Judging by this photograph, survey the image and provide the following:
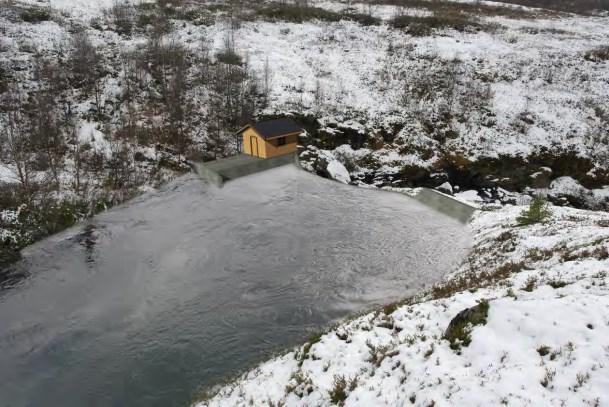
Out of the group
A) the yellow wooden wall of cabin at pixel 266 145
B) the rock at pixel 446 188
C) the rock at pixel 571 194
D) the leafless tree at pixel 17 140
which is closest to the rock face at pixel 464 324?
the rock at pixel 446 188

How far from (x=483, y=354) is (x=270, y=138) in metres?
26.4

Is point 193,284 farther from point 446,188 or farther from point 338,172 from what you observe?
point 446,188

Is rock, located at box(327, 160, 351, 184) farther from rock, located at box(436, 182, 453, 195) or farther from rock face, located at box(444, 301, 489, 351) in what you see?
rock face, located at box(444, 301, 489, 351)

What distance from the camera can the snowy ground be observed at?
7.03 m

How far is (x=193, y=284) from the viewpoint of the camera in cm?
1778

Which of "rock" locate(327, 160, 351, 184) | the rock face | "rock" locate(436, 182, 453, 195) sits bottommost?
"rock" locate(436, 182, 453, 195)

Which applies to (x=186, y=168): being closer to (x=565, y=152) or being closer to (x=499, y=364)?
(x=499, y=364)

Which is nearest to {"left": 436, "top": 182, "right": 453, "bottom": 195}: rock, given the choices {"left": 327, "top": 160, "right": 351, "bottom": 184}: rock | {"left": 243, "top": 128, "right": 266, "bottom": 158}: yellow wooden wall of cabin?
{"left": 327, "top": 160, "right": 351, "bottom": 184}: rock

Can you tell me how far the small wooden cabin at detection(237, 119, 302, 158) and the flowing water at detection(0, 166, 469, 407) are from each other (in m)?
6.49

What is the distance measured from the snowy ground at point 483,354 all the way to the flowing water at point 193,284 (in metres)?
3.00

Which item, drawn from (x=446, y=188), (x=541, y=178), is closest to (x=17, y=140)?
(x=446, y=188)

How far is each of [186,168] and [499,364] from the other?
2935 cm

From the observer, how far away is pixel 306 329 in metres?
14.8

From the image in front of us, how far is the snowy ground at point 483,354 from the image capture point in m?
7.03
